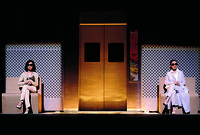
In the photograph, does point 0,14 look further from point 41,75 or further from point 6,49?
point 41,75

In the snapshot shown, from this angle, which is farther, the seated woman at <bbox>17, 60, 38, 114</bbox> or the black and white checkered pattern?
the black and white checkered pattern

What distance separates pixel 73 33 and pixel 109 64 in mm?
1414

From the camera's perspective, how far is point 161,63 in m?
6.78

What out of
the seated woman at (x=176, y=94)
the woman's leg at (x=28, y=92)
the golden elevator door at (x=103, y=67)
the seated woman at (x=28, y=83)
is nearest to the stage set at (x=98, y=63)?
the golden elevator door at (x=103, y=67)

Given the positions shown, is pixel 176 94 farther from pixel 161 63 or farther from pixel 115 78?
pixel 115 78

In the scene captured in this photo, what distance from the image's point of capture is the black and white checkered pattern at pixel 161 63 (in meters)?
6.74

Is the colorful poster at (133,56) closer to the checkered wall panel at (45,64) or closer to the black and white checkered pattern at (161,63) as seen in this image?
the black and white checkered pattern at (161,63)

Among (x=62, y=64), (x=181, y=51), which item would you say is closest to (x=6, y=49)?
(x=62, y=64)

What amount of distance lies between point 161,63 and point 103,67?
1718 millimetres

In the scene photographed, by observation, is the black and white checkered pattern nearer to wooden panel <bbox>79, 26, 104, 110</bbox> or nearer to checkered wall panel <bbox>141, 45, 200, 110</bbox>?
checkered wall panel <bbox>141, 45, 200, 110</bbox>

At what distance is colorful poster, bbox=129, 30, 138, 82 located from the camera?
6695 millimetres
